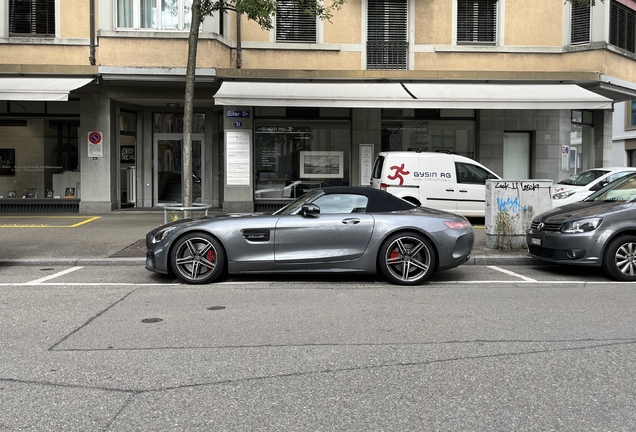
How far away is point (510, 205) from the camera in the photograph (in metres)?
10.1

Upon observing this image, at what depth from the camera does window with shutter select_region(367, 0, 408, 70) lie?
16938mm

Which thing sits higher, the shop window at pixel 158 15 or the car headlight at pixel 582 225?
the shop window at pixel 158 15

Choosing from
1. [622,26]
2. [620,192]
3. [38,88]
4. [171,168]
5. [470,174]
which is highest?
[622,26]

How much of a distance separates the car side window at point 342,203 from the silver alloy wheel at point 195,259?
155 centimetres

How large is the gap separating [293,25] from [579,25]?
8.42 metres

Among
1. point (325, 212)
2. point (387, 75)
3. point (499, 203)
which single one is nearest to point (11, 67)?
point (387, 75)

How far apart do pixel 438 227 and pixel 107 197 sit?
37.7ft

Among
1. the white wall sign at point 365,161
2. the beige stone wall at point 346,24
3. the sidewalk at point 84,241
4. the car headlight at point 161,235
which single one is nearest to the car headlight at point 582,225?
the sidewalk at point 84,241

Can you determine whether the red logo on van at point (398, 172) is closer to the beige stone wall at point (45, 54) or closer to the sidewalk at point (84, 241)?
the sidewalk at point (84, 241)

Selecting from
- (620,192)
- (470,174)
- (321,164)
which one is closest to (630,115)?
(470,174)

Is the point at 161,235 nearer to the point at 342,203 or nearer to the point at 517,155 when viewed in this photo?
the point at 342,203

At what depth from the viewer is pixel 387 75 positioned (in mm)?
16297

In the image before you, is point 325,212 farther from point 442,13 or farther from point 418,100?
point 442,13

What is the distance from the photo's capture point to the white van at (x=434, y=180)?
45.3ft
